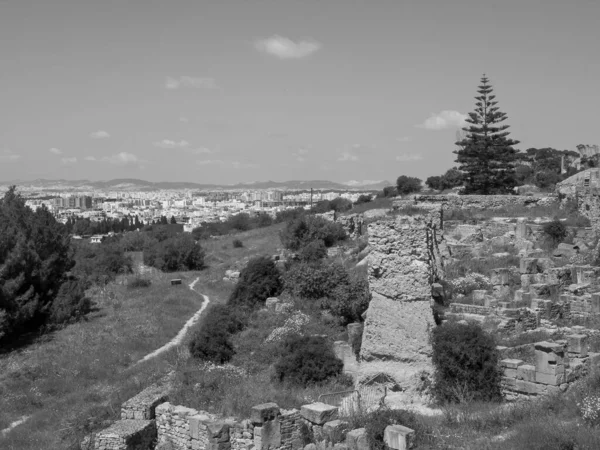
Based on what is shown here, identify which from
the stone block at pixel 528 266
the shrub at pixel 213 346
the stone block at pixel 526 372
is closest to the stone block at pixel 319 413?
the stone block at pixel 526 372

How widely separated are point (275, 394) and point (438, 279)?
641cm

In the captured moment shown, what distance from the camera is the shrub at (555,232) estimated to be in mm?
20094

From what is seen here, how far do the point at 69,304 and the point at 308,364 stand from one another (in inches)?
563

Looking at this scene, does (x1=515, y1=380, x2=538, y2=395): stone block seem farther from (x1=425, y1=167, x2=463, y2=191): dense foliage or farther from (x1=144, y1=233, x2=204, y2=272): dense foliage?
(x1=425, y1=167, x2=463, y2=191): dense foliage

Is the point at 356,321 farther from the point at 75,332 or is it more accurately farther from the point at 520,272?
the point at 75,332

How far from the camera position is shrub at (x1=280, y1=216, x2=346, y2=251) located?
93.0ft

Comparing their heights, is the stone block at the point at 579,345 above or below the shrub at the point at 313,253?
above

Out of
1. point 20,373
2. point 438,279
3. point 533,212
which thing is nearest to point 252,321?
point 438,279

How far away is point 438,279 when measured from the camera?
1527 centimetres

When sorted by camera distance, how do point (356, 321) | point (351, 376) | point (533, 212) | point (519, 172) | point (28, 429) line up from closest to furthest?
point (351, 376) < point (28, 429) < point (356, 321) < point (533, 212) < point (519, 172)

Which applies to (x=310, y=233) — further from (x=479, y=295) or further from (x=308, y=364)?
(x=308, y=364)

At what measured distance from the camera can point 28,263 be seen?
2288 cm

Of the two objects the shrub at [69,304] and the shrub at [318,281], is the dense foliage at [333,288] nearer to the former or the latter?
the shrub at [318,281]

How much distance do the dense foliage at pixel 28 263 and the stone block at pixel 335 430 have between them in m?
14.5
